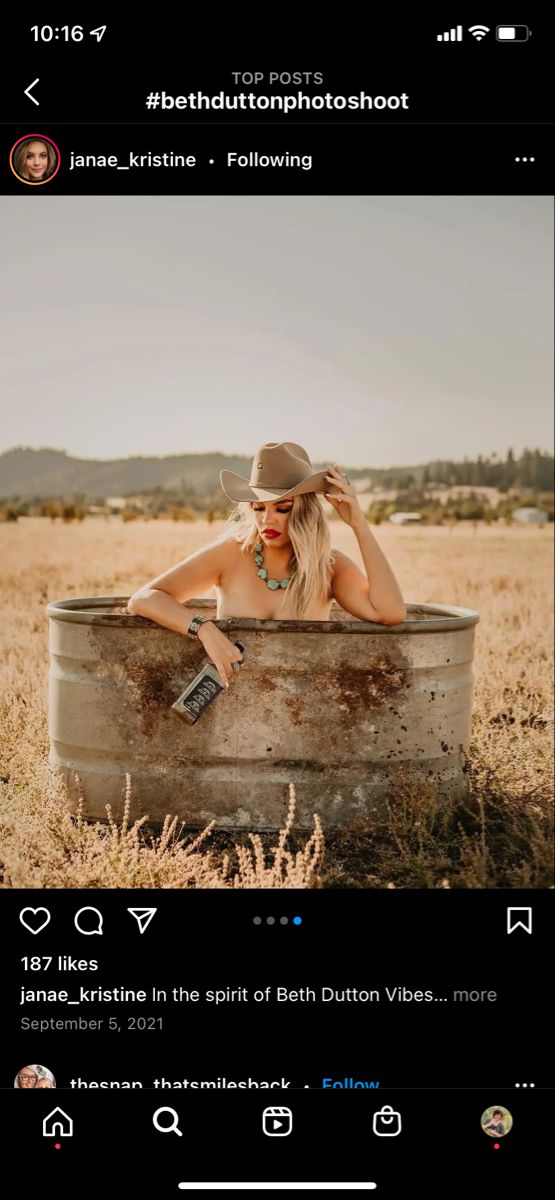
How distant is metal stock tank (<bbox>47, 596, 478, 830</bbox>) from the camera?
4.54 meters
